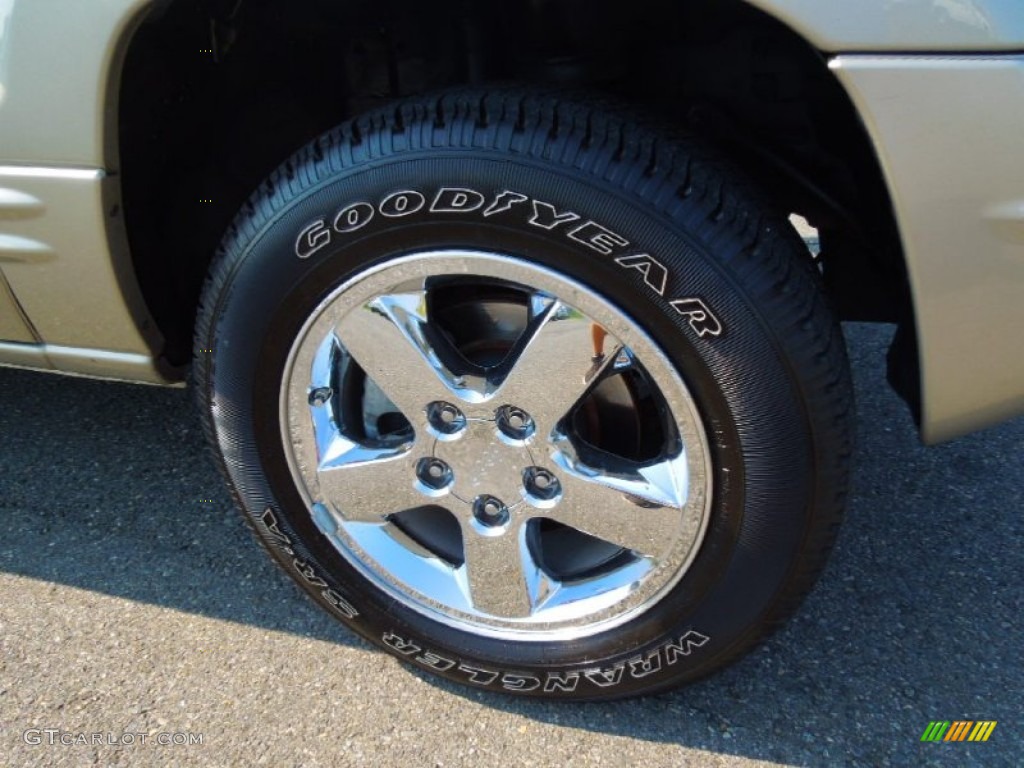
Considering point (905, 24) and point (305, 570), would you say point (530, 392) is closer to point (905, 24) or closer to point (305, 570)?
point (305, 570)

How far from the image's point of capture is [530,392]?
142 cm

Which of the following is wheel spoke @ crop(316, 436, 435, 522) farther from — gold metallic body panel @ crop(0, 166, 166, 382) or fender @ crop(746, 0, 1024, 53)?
fender @ crop(746, 0, 1024, 53)

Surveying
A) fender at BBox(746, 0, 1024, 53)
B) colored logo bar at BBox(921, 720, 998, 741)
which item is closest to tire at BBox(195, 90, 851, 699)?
fender at BBox(746, 0, 1024, 53)

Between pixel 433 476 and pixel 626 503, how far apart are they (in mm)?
353

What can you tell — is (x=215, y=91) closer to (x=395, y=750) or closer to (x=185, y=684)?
(x=185, y=684)

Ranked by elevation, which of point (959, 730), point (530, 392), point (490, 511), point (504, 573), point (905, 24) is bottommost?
point (959, 730)

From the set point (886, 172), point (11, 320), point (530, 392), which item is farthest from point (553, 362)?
point (11, 320)

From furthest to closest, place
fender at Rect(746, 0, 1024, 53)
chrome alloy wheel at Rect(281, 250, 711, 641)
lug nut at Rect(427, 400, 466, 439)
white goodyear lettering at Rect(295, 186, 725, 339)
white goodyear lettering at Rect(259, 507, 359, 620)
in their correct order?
1. white goodyear lettering at Rect(259, 507, 359, 620)
2. lug nut at Rect(427, 400, 466, 439)
3. chrome alloy wheel at Rect(281, 250, 711, 641)
4. white goodyear lettering at Rect(295, 186, 725, 339)
5. fender at Rect(746, 0, 1024, 53)

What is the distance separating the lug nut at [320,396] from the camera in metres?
1.53

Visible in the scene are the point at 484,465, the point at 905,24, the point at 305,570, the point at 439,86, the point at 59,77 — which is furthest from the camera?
the point at 439,86

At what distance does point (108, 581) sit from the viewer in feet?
6.49

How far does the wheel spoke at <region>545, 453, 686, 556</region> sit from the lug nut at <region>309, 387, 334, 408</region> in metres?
0.42

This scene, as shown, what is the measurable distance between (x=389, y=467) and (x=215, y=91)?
86cm

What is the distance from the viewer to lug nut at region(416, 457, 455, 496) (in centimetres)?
155
